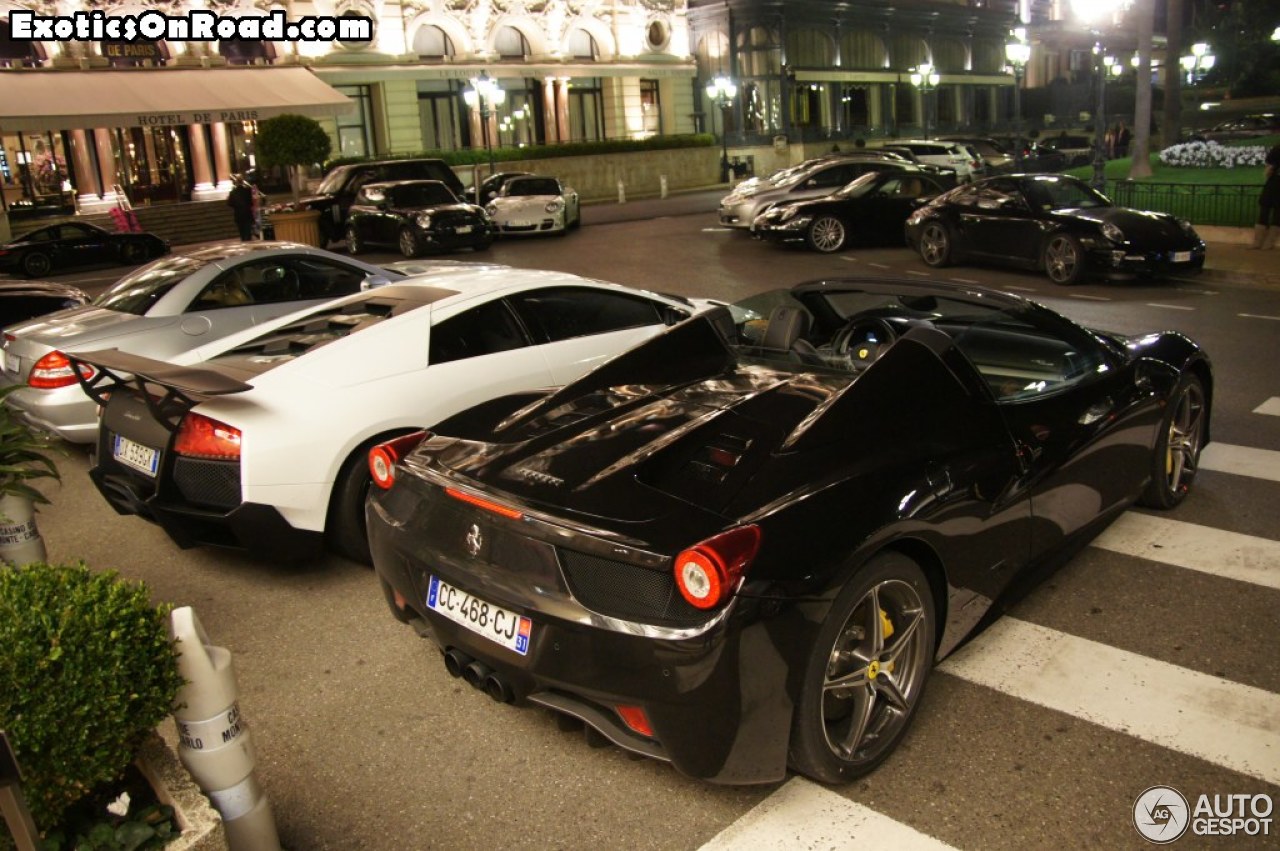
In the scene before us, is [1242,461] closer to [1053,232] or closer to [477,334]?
[477,334]

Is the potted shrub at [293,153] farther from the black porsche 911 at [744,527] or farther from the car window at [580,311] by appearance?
the black porsche 911 at [744,527]

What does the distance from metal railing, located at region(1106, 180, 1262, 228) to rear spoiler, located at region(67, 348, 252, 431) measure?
1676 cm

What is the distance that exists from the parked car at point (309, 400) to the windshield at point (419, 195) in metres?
16.9

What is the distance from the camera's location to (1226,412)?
8.12 m

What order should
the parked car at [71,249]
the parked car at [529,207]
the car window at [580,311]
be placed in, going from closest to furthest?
the car window at [580,311]
the parked car at [71,249]
the parked car at [529,207]

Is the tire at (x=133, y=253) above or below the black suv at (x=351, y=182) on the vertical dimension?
below

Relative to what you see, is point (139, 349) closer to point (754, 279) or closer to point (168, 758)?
point (168, 758)

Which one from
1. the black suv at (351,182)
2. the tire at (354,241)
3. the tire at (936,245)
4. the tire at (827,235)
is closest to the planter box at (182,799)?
the tire at (936,245)

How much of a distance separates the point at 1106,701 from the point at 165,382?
4212 mm

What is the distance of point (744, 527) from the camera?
11.0 feet

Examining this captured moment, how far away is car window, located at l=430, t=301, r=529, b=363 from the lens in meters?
6.13

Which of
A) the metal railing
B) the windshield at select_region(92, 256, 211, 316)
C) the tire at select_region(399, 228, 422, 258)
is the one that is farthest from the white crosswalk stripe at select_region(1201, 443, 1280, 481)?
the tire at select_region(399, 228, 422, 258)

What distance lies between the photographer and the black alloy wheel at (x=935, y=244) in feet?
54.9

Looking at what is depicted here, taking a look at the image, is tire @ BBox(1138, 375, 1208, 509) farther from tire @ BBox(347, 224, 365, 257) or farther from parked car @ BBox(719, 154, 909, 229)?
tire @ BBox(347, 224, 365, 257)
